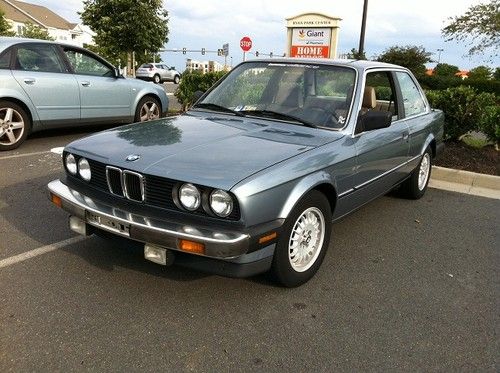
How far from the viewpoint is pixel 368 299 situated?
3.13 metres

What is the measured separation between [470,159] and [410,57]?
67.9 ft

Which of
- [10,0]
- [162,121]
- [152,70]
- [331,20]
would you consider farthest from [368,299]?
[10,0]

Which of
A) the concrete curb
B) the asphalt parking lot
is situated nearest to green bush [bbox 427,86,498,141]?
the concrete curb

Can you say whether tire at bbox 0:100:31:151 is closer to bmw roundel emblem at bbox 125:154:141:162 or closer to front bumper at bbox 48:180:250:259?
front bumper at bbox 48:180:250:259

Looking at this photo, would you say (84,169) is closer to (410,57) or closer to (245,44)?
(245,44)

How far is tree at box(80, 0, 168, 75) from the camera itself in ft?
66.8

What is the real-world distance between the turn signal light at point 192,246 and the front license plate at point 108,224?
0.38 metres

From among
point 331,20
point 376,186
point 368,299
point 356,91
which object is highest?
point 331,20

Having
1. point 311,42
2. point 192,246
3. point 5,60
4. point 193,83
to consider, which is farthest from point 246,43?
point 192,246

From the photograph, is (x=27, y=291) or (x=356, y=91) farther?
(x=356, y=91)

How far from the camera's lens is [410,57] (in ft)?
84.7

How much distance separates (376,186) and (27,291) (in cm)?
291

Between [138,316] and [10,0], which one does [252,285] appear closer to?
[138,316]

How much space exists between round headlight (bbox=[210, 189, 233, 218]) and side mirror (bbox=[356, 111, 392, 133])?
1.55 m
